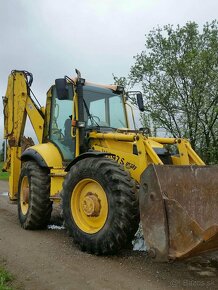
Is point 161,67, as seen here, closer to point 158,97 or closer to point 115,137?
point 158,97

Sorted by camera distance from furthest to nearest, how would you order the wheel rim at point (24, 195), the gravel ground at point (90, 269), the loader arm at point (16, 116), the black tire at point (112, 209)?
the loader arm at point (16, 116)
the wheel rim at point (24, 195)
the black tire at point (112, 209)
the gravel ground at point (90, 269)

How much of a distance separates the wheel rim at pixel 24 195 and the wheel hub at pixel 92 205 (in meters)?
2.19

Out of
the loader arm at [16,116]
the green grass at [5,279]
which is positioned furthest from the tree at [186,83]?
the green grass at [5,279]

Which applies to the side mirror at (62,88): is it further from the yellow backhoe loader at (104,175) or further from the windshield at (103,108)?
the windshield at (103,108)

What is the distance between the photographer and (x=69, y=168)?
6.72 m

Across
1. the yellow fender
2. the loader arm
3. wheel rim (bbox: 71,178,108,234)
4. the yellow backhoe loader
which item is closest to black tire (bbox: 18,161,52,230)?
the yellow backhoe loader

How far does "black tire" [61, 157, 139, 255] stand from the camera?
555 centimetres

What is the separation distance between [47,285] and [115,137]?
265cm

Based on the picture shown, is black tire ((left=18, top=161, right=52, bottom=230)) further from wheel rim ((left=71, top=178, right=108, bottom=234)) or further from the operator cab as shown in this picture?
wheel rim ((left=71, top=178, right=108, bottom=234))

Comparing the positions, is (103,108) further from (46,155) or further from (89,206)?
(89,206)

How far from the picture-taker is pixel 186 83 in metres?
17.4

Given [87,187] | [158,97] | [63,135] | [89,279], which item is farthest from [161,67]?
[89,279]

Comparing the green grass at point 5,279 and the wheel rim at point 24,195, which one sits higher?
the wheel rim at point 24,195

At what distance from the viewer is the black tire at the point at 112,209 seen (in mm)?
5551
